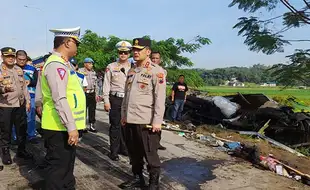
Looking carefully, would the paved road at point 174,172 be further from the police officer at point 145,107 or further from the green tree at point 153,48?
the green tree at point 153,48

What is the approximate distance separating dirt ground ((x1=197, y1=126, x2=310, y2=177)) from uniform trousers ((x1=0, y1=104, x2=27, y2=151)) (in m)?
4.54

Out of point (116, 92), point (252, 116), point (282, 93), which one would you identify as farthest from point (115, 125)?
point (282, 93)

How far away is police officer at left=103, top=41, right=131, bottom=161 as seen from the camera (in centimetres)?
496

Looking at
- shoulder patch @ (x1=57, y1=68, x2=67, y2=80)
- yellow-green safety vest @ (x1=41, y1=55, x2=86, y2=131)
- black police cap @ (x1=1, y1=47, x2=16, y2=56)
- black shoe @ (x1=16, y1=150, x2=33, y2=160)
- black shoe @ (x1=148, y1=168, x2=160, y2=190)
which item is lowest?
black shoe @ (x1=16, y1=150, x2=33, y2=160)

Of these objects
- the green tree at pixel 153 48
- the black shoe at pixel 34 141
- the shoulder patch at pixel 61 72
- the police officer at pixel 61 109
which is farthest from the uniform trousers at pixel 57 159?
the green tree at pixel 153 48

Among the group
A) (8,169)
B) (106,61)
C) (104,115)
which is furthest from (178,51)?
(8,169)

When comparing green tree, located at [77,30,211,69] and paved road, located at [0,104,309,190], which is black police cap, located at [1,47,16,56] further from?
green tree, located at [77,30,211,69]

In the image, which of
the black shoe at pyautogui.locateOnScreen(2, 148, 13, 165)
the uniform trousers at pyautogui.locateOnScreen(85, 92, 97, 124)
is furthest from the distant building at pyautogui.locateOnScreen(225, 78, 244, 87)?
the black shoe at pyautogui.locateOnScreen(2, 148, 13, 165)

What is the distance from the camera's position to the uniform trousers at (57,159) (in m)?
2.73

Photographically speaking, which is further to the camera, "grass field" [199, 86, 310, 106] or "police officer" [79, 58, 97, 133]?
"police officer" [79, 58, 97, 133]

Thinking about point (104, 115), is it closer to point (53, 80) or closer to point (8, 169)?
point (8, 169)

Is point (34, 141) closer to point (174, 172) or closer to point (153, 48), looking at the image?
point (174, 172)

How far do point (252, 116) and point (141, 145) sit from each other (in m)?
6.57

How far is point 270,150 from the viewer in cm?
644
